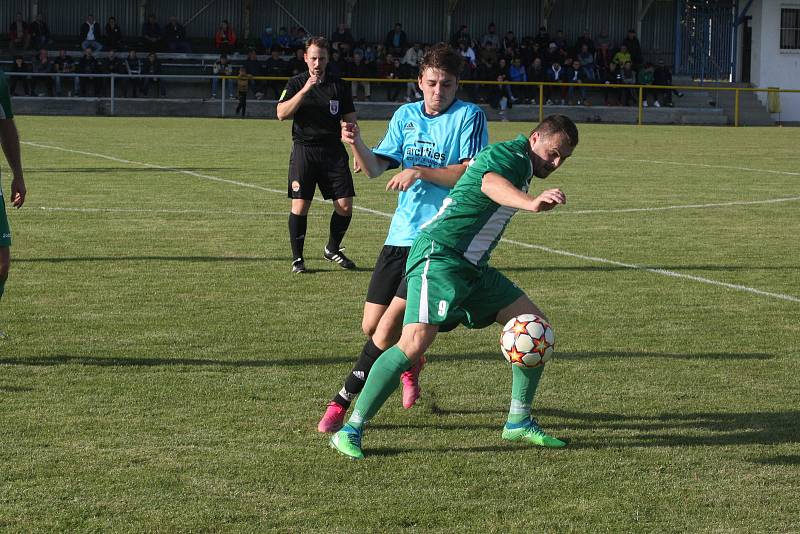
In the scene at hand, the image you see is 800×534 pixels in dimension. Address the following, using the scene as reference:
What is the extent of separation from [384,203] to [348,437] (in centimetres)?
1044

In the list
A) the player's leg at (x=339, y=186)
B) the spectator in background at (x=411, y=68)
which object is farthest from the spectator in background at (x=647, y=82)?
the player's leg at (x=339, y=186)

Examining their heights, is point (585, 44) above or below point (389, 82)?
above

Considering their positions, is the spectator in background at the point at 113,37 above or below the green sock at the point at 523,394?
above

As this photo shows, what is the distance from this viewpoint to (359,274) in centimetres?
1011

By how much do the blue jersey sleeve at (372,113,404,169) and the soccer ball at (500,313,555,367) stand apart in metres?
1.15

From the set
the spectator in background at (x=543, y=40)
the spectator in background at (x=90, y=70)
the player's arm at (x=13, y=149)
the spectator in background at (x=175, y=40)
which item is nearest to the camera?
the player's arm at (x=13, y=149)

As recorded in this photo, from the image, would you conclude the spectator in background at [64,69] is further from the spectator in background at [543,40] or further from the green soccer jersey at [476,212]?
the green soccer jersey at [476,212]

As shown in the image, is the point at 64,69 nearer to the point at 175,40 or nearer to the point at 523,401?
the point at 175,40

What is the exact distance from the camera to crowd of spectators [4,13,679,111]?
3619 cm

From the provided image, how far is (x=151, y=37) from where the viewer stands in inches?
1508

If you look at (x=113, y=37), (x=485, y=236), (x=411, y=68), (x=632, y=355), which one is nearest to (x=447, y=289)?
(x=485, y=236)

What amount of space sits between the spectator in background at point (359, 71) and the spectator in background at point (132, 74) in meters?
6.52

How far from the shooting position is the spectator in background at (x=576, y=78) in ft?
127

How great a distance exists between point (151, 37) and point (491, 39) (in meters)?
11.8
